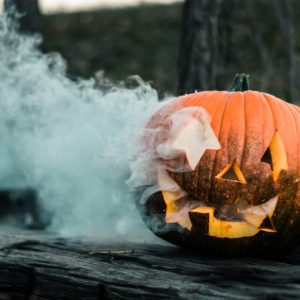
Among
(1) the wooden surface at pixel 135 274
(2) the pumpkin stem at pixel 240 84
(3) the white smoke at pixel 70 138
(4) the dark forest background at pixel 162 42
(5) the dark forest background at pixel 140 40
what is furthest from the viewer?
(5) the dark forest background at pixel 140 40

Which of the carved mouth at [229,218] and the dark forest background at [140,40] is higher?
the dark forest background at [140,40]

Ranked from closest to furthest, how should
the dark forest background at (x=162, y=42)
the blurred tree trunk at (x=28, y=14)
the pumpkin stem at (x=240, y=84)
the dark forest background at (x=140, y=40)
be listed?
the pumpkin stem at (x=240, y=84) → the blurred tree trunk at (x=28, y=14) → the dark forest background at (x=162, y=42) → the dark forest background at (x=140, y=40)

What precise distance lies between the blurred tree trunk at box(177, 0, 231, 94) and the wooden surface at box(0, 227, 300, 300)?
192 centimetres

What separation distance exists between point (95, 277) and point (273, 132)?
901mm

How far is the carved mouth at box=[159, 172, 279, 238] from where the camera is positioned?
2.40 meters

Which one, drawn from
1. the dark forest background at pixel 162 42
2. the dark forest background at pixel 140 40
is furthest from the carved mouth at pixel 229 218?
the dark forest background at pixel 140 40

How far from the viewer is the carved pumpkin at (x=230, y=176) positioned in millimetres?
2404

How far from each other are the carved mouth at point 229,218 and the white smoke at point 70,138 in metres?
0.47

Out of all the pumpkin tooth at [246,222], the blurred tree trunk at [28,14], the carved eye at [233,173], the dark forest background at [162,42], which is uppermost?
the dark forest background at [162,42]

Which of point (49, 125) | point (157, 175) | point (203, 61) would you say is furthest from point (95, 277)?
point (203, 61)

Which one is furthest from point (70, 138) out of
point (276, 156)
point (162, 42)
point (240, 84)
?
point (162, 42)

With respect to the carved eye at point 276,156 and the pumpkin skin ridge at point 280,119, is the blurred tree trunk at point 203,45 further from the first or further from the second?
the carved eye at point 276,156

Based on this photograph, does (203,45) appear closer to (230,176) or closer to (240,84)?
(240,84)

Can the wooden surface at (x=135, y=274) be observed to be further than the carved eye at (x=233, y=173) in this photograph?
No
